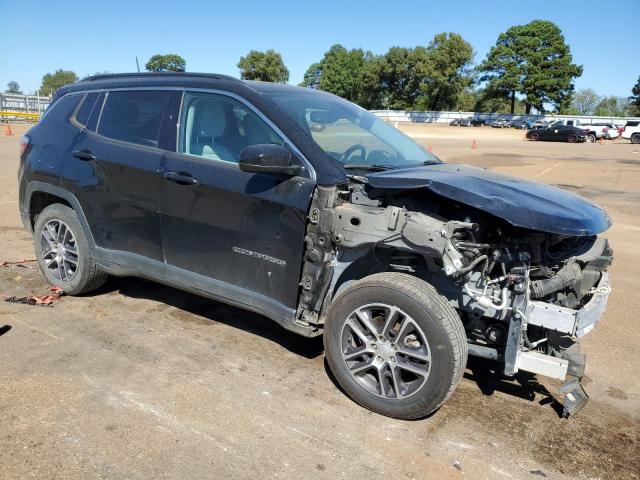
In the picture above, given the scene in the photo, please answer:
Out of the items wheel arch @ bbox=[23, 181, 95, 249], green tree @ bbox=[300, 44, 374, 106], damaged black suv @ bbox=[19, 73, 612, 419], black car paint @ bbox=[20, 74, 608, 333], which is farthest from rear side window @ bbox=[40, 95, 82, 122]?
green tree @ bbox=[300, 44, 374, 106]

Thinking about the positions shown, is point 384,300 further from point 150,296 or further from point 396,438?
point 150,296

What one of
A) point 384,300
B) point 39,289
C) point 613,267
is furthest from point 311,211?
point 613,267

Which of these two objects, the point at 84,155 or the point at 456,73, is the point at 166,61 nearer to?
the point at 456,73

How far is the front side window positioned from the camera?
3.67m

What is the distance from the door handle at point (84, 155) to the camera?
4.41 meters

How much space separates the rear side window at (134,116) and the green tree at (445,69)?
82.1 metres

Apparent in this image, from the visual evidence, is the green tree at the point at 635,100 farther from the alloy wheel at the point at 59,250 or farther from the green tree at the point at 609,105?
the alloy wheel at the point at 59,250

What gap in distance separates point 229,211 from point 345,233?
859mm

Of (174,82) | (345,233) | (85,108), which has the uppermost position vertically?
(174,82)

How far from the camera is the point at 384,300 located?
10.2ft

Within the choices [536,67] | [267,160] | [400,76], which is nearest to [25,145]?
[267,160]

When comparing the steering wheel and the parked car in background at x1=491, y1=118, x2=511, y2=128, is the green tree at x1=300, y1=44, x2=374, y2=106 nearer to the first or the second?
the parked car in background at x1=491, y1=118, x2=511, y2=128

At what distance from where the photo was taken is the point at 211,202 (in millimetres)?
3725

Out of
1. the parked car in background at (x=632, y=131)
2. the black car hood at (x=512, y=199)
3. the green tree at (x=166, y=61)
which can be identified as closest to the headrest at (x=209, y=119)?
the black car hood at (x=512, y=199)
